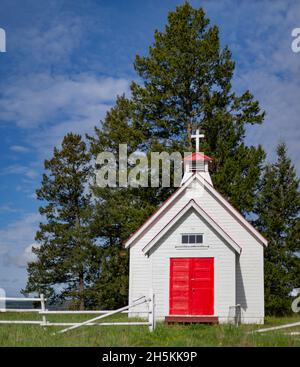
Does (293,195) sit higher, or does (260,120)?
(260,120)

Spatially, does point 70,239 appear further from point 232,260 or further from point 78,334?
point 78,334

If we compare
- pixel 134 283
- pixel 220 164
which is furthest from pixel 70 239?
pixel 134 283

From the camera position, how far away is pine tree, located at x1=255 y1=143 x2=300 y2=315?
3744cm

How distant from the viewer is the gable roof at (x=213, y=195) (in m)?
24.4

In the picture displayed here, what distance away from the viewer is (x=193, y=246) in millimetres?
21719

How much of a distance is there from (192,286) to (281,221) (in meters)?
20.0

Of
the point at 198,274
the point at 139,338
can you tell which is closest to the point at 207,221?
the point at 198,274

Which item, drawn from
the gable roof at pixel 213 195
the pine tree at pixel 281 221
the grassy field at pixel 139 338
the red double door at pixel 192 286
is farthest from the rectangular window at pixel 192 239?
the pine tree at pixel 281 221

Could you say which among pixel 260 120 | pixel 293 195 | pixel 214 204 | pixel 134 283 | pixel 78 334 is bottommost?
pixel 78 334

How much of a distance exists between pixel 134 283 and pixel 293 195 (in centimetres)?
2046

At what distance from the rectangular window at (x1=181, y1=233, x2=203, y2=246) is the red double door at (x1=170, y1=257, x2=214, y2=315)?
65 cm

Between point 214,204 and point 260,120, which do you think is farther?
point 260,120

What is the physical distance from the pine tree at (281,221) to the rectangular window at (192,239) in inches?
588

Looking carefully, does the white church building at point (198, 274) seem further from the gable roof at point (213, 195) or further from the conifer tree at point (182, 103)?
the conifer tree at point (182, 103)
